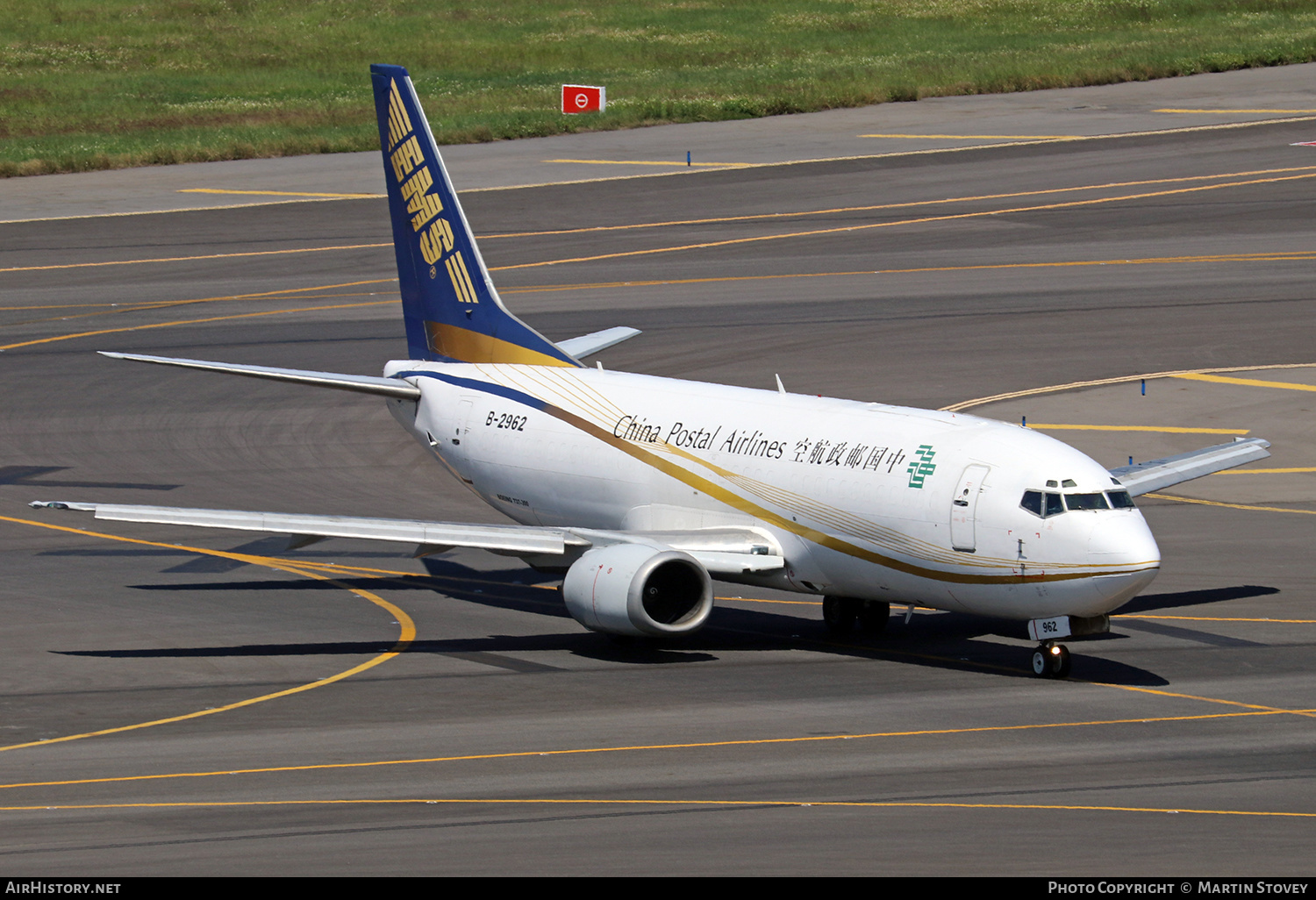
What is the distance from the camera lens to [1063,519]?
3198cm

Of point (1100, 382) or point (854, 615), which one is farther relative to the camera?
point (1100, 382)

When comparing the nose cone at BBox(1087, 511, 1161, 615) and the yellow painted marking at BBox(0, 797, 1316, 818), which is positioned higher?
the nose cone at BBox(1087, 511, 1161, 615)

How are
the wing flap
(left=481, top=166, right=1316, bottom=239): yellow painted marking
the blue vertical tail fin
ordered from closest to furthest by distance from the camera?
1. the wing flap
2. the blue vertical tail fin
3. (left=481, top=166, right=1316, bottom=239): yellow painted marking

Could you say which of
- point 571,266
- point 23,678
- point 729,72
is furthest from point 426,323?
point 729,72

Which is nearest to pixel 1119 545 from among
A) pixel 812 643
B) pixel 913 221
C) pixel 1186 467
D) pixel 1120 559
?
pixel 1120 559

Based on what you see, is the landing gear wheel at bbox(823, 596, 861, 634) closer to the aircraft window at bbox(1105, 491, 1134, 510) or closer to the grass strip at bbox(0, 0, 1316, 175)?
the aircraft window at bbox(1105, 491, 1134, 510)

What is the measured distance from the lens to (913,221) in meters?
80.2

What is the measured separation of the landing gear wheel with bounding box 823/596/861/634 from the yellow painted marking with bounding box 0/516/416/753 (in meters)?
8.17

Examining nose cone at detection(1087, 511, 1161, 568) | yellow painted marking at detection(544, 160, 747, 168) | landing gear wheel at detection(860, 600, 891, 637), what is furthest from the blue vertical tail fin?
yellow painted marking at detection(544, 160, 747, 168)

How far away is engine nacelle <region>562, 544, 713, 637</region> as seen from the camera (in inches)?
1346

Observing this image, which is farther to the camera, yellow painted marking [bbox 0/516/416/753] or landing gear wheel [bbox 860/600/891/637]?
landing gear wheel [bbox 860/600/891/637]

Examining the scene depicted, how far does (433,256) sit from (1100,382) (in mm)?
23386

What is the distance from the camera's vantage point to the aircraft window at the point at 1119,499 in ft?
107

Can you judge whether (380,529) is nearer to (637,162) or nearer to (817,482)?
(817,482)
